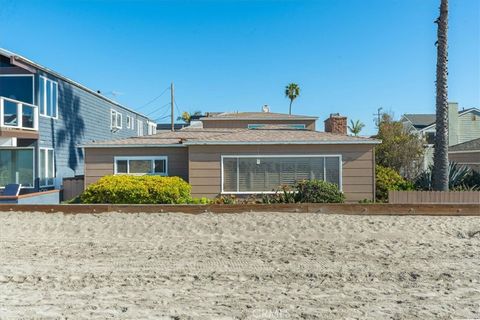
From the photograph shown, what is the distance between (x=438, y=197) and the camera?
46.6ft

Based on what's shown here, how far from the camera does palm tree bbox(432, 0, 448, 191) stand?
50.6ft

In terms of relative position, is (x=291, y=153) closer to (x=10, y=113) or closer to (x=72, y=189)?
(x=72, y=189)

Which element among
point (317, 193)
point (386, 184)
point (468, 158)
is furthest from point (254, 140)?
point (468, 158)

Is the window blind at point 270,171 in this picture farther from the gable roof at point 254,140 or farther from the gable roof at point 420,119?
the gable roof at point 420,119

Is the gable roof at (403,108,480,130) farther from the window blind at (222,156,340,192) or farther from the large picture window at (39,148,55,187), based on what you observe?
the large picture window at (39,148,55,187)

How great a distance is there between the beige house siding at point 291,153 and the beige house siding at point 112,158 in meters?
1.22

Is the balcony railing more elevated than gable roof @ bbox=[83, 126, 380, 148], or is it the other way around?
the balcony railing

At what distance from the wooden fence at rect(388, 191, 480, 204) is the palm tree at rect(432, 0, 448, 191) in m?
1.14

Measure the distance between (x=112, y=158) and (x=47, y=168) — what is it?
17.1ft

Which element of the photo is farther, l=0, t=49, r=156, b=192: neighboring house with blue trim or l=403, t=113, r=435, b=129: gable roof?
l=403, t=113, r=435, b=129: gable roof

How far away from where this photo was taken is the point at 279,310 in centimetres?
504

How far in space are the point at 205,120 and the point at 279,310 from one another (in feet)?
69.7

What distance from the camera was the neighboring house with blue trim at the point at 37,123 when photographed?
1752 cm

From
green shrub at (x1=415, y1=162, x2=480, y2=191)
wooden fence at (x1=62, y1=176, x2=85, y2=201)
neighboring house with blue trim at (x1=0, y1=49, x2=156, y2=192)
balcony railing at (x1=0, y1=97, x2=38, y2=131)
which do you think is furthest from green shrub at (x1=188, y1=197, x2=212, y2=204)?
green shrub at (x1=415, y1=162, x2=480, y2=191)
